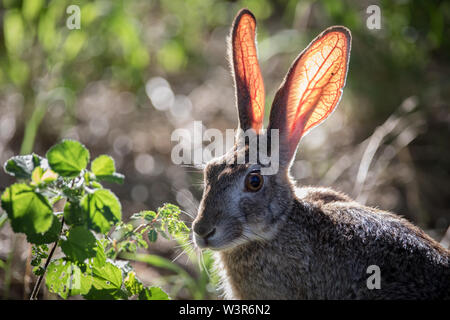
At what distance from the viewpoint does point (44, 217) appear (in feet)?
7.90

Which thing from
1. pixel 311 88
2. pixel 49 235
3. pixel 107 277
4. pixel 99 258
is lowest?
pixel 107 277

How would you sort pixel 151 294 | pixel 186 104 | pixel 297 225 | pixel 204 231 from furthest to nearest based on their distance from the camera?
pixel 186 104 < pixel 297 225 < pixel 204 231 < pixel 151 294

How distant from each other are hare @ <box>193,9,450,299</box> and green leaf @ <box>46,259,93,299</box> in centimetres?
65

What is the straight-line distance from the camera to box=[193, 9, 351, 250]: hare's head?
3.05m

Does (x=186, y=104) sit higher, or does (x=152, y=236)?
(x=186, y=104)

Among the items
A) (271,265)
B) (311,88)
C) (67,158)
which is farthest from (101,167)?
(311,88)

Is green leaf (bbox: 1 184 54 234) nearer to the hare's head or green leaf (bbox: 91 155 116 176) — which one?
green leaf (bbox: 91 155 116 176)

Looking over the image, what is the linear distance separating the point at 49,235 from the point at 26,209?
23 cm

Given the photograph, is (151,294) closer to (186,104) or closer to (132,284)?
(132,284)

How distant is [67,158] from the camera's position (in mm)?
2500

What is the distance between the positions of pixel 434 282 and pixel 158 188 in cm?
308

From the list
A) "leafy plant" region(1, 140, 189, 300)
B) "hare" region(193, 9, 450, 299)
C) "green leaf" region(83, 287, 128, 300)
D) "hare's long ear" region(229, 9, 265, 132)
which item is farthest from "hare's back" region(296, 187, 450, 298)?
"green leaf" region(83, 287, 128, 300)
